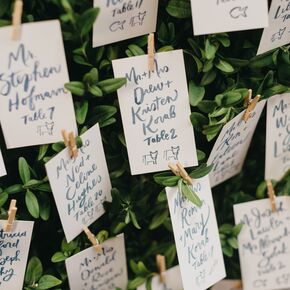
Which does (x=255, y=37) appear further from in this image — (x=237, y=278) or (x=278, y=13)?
(x=237, y=278)

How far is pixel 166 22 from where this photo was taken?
817 mm

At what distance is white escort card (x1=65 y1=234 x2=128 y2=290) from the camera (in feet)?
2.90

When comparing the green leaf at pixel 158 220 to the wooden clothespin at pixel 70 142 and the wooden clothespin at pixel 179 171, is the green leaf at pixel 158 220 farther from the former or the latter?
the wooden clothespin at pixel 70 142

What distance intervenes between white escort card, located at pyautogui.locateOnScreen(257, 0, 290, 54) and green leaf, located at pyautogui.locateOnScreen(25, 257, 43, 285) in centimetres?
52

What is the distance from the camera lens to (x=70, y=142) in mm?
754

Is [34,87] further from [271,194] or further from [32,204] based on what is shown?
[271,194]

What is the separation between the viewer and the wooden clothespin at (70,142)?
0.75m

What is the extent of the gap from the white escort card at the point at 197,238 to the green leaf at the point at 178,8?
0.28 meters

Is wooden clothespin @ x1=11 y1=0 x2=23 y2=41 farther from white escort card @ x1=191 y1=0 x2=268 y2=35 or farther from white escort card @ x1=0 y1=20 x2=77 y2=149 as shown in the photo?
white escort card @ x1=191 y1=0 x2=268 y2=35

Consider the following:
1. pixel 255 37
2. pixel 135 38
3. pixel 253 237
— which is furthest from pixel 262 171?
pixel 135 38

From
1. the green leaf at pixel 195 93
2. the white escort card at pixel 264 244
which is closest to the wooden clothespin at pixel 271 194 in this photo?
the white escort card at pixel 264 244

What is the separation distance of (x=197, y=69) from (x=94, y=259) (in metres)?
0.38

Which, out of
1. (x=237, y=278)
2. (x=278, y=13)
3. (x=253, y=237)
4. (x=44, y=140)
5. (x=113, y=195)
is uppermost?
(x=278, y=13)

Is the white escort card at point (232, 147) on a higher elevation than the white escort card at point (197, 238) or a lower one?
higher
